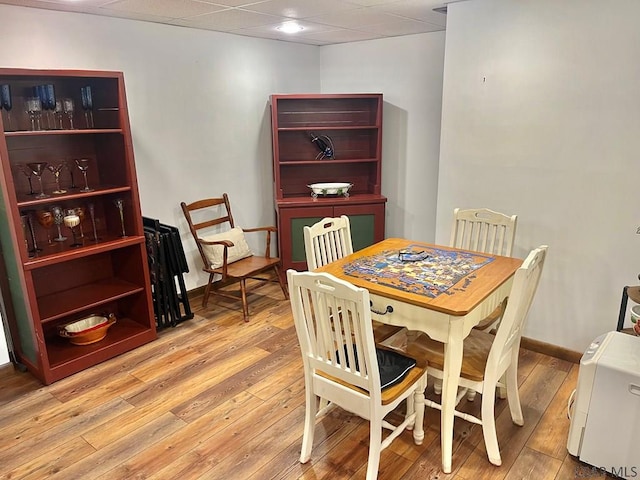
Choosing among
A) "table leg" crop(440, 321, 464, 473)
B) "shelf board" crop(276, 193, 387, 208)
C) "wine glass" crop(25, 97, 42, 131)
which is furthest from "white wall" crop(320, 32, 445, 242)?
"wine glass" crop(25, 97, 42, 131)

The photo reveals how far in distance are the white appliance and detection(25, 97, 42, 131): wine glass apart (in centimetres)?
324

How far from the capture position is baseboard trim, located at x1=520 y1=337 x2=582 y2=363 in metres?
2.97

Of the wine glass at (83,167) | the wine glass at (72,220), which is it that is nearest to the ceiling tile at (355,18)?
the wine glass at (83,167)

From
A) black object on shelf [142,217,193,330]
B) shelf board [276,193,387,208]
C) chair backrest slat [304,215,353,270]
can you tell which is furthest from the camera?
shelf board [276,193,387,208]

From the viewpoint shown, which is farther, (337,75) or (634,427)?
(337,75)

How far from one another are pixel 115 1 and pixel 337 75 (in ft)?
7.88

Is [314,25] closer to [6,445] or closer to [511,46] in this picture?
[511,46]

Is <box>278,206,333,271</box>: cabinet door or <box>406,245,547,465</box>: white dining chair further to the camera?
<box>278,206,333,271</box>: cabinet door

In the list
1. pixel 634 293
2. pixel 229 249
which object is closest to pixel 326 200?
pixel 229 249

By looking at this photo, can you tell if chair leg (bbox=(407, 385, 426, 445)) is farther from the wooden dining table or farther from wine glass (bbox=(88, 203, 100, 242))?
wine glass (bbox=(88, 203, 100, 242))

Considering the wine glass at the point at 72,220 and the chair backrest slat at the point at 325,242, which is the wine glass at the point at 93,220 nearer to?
the wine glass at the point at 72,220

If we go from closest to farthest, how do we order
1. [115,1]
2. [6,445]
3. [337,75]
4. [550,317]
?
[6,445]
[115,1]
[550,317]
[337,75]

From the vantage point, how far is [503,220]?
9.25ft

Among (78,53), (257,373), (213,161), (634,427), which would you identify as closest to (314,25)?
(213,161)
